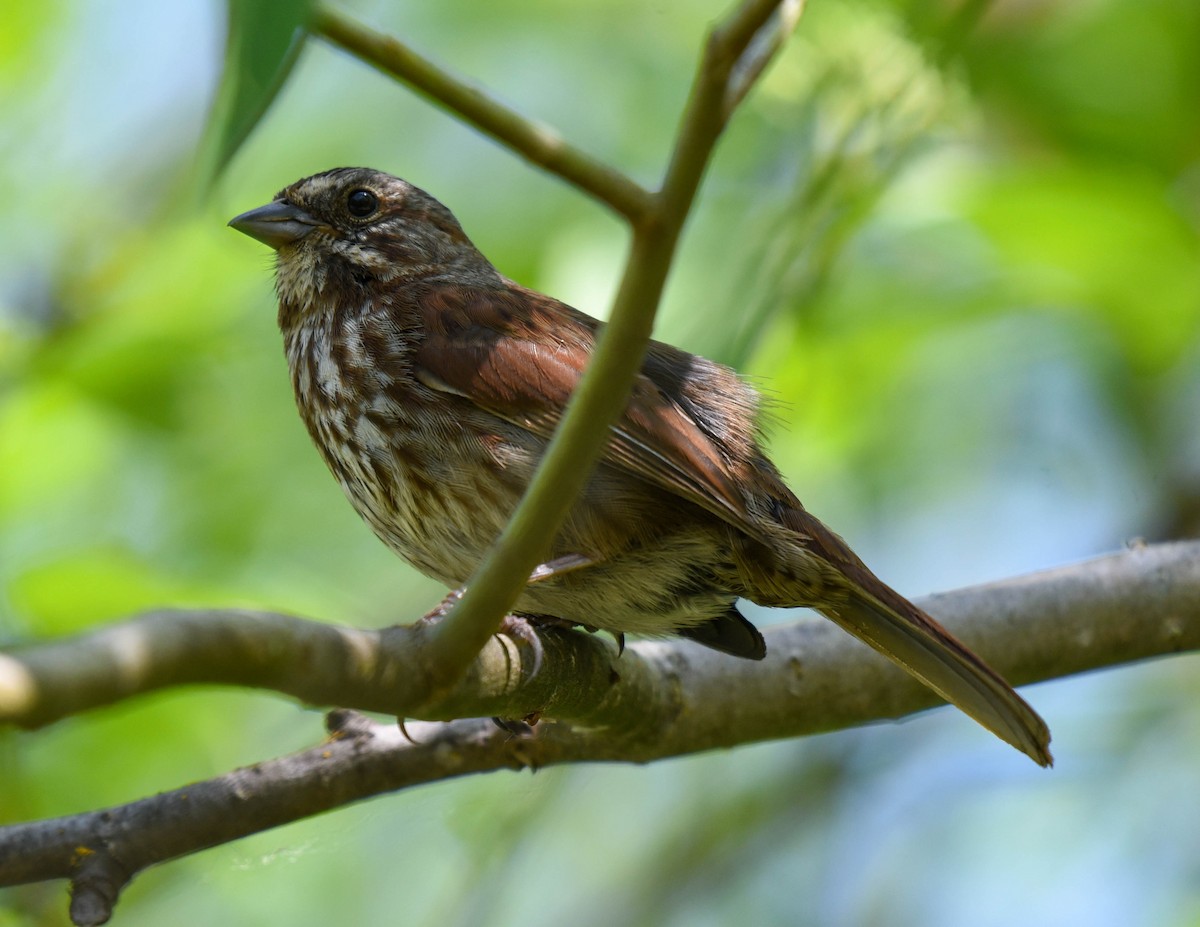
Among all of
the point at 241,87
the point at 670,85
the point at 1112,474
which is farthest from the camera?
the point at 1112,474

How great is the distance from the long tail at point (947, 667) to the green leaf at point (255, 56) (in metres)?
2.13

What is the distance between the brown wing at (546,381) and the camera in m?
3.10

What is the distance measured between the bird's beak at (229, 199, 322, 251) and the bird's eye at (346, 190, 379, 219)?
0.36 feet

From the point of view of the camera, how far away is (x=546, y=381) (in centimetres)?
327

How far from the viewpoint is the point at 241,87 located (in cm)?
133

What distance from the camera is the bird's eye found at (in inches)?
157

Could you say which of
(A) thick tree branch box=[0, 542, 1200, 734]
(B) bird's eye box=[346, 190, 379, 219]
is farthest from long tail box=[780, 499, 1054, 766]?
(B) bird's eye box=[346, 190, 379, 219]

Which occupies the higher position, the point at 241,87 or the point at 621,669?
the point at 241,87

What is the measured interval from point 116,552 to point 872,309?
213cm

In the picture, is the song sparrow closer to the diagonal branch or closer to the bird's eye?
the bird's eye

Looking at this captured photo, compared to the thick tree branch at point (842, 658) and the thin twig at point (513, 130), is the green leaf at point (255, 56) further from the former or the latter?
the thick tree branch at point (842, 658)

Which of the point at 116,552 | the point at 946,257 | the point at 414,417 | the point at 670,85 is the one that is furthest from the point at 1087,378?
the point at 116,552

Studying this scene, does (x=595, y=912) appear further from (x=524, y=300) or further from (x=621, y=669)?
(x=524, y=300)

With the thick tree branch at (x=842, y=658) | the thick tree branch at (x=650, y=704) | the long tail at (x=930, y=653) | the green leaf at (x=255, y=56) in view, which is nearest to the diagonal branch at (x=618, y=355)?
the green leaf at (x=255, y=56)
